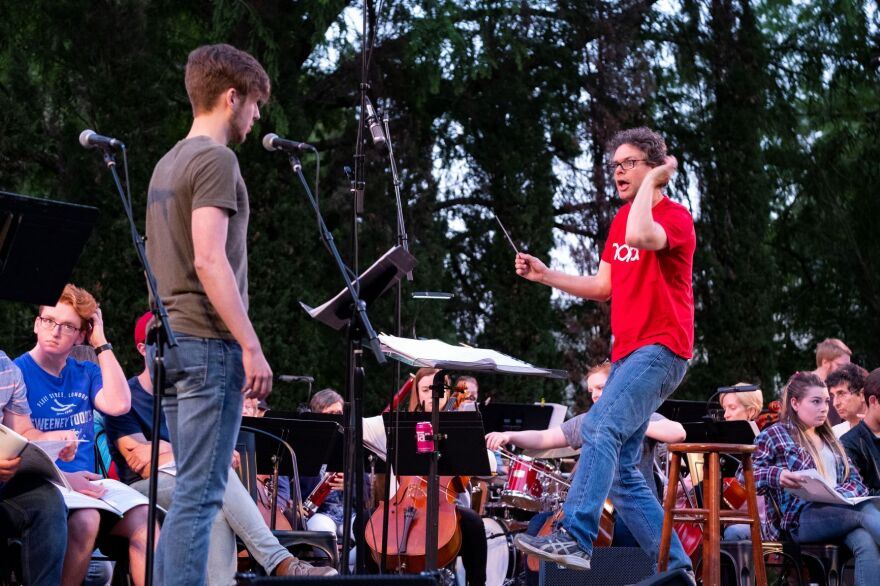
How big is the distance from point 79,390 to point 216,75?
7.38 feet

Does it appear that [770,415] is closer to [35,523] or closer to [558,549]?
[558,549]

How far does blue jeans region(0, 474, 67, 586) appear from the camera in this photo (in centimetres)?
494

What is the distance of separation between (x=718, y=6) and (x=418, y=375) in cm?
749

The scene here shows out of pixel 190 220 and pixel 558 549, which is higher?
pixel 190 220

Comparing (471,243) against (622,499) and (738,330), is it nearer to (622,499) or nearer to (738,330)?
(738,330)

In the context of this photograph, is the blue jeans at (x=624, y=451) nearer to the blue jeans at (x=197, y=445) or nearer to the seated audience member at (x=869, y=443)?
the blue jeans at (x=197, y=445)

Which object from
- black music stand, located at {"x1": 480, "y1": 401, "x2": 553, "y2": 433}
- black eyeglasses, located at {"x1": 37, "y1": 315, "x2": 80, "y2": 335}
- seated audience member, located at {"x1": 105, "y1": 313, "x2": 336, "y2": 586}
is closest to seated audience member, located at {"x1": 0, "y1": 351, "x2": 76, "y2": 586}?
seated audience member, located at {"x1": 105, "y1": 313, "x2": 336, "y2": 586}

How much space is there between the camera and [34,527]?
495cm

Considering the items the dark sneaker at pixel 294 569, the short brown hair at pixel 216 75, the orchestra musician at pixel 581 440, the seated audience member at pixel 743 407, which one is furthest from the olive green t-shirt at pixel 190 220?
the seated audience member at pixel 743 407

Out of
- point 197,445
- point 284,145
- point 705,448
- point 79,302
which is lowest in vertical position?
point 197,445

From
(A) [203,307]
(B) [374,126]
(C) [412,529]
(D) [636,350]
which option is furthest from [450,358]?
(C) [412,529]

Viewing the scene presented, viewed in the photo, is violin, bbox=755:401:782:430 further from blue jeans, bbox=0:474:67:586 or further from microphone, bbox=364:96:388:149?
blue jeans, bbox=0:474:67:586

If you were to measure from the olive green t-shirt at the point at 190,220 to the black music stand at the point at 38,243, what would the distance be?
0.26 meters

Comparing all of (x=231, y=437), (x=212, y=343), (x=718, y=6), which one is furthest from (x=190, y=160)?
(x=718, y=6)
